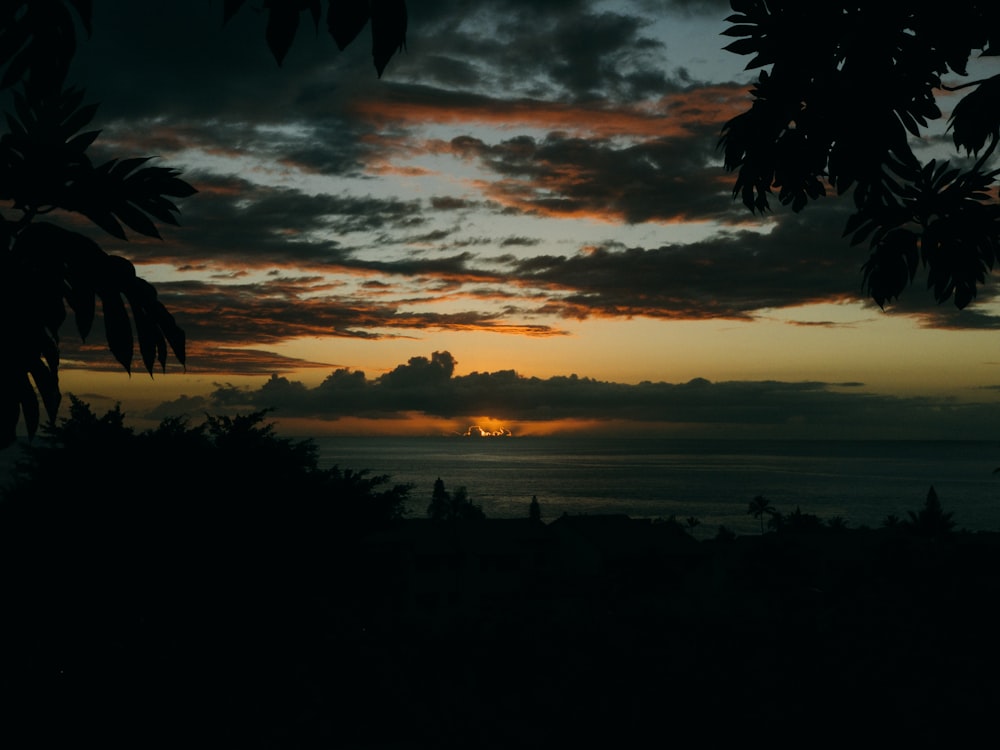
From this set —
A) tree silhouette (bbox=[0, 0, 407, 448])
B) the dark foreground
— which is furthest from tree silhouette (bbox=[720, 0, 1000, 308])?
the dark foreground

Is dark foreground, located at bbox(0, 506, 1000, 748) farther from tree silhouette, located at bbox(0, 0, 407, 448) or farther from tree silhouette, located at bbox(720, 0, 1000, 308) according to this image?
tree silhouette, located at bbox(0, 0, 407, 448)

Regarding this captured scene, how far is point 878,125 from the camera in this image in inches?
181

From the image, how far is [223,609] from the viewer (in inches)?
557

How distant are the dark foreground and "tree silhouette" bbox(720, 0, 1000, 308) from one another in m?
4.77

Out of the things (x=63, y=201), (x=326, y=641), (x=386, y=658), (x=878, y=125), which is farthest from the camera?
(x=326, y=641)

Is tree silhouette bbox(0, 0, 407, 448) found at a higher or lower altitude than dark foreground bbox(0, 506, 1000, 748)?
higher

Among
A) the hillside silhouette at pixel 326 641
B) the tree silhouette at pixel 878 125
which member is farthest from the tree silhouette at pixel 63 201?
the hillside silhouette at pixel 326 641

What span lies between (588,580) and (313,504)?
4010cm

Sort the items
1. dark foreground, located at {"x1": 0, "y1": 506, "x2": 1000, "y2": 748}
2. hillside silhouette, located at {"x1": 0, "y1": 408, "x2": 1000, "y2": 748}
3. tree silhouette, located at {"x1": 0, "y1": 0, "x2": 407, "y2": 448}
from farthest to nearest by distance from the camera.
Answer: hillside silhouette, located at {"x1": 0, "y1": 408, "x2": 1000, "y2": 748} < dark foreground, located at {"x1": 0, "y1": 506, "x2": 1000, "y2": 748} < tree silhouette, located at {"x1": 0, "y1": 0, "x2": 407, "y2": 448}

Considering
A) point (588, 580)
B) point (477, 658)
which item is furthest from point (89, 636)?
point (588, 580)

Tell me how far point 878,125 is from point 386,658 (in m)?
12.1

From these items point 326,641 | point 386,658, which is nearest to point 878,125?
point 386,658

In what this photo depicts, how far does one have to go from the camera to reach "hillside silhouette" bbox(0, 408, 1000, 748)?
919cm

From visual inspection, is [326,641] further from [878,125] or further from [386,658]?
[878,125]
